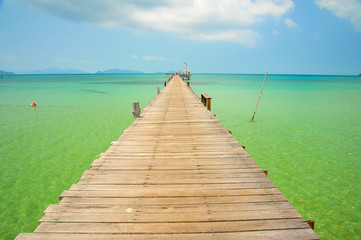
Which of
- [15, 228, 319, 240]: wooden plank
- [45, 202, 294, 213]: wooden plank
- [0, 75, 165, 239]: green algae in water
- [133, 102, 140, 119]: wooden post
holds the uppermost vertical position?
[133, 102, 140, 119]: wooden post

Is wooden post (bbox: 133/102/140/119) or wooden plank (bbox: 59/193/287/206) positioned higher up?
wooden post (bbox: 133/102/140/119)

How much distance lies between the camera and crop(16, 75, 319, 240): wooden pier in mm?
2502

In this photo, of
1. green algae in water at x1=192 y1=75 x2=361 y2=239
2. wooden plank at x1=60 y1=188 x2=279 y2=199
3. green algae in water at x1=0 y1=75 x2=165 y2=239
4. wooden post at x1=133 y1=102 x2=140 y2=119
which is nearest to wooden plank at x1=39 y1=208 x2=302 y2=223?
wooden plank at x1=60 y1=188 x2=279 y2=199

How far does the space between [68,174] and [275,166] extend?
7.69 m

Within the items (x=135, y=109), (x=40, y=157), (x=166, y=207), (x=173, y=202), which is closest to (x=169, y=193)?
(x=173, y=202)

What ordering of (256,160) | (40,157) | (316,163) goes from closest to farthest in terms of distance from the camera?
1. (316,163)
2. (256,160)
3. (40,157)

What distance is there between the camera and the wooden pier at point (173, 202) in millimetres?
2502

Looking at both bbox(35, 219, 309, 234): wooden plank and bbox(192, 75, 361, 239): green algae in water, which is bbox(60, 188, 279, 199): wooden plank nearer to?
bbox(35, 219, 309, 234): wooden plank

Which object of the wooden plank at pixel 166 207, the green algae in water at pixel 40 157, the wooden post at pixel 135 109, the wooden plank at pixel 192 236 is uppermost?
the wooden post at pixel 135 109

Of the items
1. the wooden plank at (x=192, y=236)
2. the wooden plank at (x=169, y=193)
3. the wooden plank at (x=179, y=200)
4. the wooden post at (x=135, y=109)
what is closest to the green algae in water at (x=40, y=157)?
the wooden post at (x=135, y=109)

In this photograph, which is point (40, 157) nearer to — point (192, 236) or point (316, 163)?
point (192, 236)

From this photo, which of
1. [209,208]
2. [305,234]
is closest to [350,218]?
[305,234]

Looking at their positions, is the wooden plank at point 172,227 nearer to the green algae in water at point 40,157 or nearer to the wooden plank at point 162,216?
the wooden plank at point 162,216

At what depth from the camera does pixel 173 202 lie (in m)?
3.05
